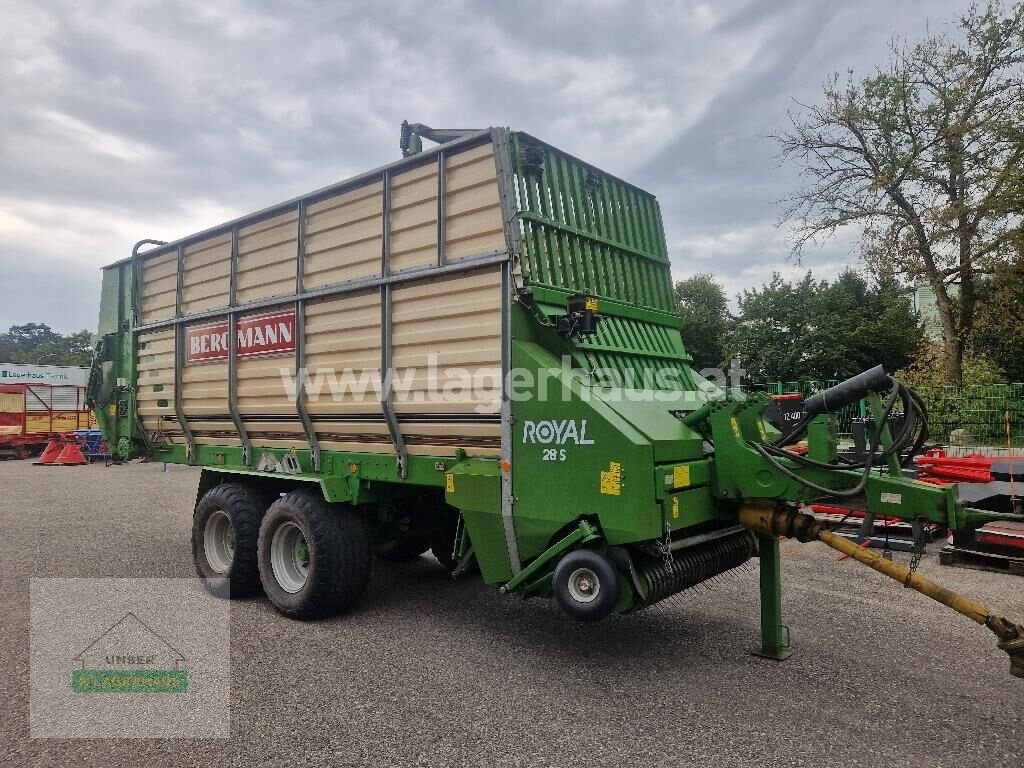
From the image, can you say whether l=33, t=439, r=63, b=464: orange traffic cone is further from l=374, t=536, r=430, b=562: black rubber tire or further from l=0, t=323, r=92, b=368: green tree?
l=0, t=323, r=92, b=368: green tree

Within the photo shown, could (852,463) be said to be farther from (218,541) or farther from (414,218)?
(218,541)

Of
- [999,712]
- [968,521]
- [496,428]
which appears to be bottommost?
Answer: [999,712]

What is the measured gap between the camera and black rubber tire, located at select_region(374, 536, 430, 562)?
607cm

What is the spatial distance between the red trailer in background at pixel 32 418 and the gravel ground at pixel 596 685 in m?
19.3

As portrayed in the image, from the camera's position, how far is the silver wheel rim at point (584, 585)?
12.3 feet

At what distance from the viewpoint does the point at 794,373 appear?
92.2 feet

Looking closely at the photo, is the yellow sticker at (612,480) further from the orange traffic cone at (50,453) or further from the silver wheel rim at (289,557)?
the orange traffic cone at (50,453)

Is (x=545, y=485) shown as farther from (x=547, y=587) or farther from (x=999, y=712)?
(x=999, y=712)

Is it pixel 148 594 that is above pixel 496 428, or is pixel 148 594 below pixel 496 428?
below

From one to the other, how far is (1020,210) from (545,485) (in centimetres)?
2125

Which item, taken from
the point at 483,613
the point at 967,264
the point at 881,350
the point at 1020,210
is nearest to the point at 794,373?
the point at 881,350

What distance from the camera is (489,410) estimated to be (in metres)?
4.35

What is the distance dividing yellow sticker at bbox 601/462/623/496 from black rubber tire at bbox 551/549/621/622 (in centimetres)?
34

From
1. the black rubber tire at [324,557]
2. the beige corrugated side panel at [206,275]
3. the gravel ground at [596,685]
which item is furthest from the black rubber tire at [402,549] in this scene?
the beige corrugated side panel at [206,275]
